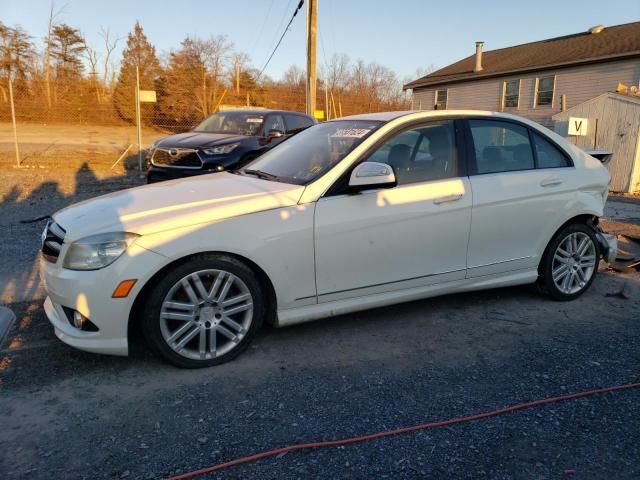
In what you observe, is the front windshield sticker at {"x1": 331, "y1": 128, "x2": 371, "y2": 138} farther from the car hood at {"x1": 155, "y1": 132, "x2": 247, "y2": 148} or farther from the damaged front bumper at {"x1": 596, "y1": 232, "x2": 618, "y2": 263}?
the car hood at {"x1": 155, "y1": 132, "x2": 247, "y2": 148}

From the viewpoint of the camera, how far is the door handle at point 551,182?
4.30 metres

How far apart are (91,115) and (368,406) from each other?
1869 cm

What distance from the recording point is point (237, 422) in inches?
106

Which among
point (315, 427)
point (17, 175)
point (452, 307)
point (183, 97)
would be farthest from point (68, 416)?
point (183, 97)

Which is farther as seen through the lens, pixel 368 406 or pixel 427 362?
pixel 427 362

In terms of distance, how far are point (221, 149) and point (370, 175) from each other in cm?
540

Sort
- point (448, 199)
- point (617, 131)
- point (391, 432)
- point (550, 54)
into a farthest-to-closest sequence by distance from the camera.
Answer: point (550, 54), point (617, 131), point (448, 199), point (391, 432)

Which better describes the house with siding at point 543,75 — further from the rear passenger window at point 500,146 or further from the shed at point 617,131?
the rear passenger window at point 500,146

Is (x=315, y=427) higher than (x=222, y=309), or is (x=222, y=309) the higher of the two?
Result: (x=222, y=309)

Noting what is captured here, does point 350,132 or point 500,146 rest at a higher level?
point 350,132

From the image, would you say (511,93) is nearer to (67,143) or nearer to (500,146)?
(67,143)

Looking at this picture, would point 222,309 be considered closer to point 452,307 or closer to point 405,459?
point 405,459

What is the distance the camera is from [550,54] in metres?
24.6

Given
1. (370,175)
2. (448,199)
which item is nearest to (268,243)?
(370,175)
